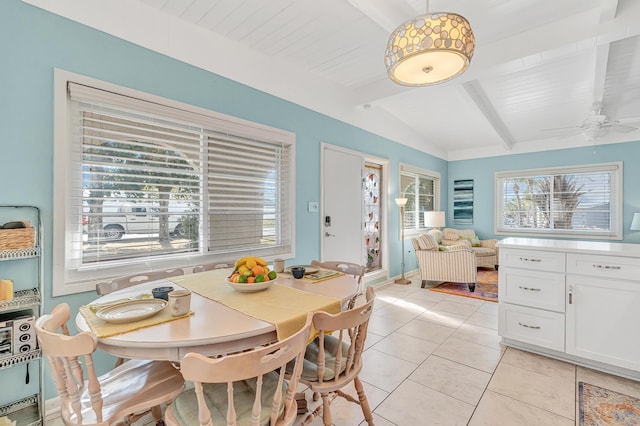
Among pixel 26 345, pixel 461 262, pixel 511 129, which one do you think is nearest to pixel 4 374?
pixel 26 345

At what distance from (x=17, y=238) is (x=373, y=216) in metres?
4.27

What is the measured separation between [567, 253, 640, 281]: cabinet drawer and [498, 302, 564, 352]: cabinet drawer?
0.42 metres

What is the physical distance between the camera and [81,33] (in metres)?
1.94

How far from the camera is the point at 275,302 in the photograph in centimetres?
143

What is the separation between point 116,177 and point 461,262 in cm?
452

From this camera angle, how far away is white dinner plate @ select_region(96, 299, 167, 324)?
1.17 metres

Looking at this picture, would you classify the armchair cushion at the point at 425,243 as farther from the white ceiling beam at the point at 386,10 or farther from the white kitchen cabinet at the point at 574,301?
the white ceiling beam at the point at 386,10

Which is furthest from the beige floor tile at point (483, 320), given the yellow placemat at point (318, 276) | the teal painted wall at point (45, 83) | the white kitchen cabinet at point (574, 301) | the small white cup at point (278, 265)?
the teal painted wall at point (45, 83)

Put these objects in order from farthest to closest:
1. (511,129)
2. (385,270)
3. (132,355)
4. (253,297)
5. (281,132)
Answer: (511,129) → (385,270) → (281,132) → (253,297) → (132,355)

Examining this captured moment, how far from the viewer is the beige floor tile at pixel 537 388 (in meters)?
1.89

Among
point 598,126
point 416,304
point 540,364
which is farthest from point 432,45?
point 598,126

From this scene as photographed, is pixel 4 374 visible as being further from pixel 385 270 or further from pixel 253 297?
pixel 385 270

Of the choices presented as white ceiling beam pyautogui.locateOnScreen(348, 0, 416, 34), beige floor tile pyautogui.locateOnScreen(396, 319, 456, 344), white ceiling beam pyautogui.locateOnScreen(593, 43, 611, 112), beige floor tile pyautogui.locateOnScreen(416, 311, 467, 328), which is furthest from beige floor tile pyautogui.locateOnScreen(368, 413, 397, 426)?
white ceiling beam pyautogui.locateOnScreen(593, 43, 611, 112)

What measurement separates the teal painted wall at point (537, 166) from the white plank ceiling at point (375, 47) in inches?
42.3
